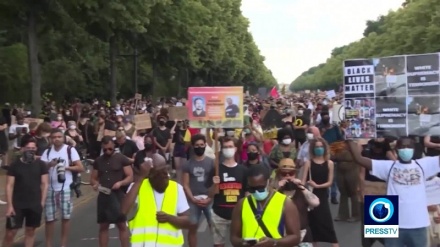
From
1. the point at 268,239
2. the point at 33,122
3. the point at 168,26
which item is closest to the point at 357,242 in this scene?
the point at 268,239

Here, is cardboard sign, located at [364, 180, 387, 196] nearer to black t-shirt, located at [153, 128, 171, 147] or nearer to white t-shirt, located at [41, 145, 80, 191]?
white t-shirt, located at [41, 145, 80, 191]

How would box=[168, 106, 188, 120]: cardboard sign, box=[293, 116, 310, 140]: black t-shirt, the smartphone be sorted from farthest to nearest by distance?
1. box=[168, 106, 188, 120]: cardboard sign
2. box=[293, 116, 310, 140]: black t-shirt
3. the smartphone

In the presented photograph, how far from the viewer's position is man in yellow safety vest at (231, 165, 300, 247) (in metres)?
6.24

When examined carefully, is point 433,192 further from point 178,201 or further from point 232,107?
point 232,107

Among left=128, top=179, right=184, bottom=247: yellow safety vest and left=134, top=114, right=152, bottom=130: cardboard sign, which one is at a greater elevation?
left=134, top=114, right=152, bottom=130: cardboard sign

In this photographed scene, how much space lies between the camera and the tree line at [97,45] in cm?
2795

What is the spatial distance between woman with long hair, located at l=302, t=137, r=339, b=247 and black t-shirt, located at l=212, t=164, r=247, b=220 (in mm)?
837

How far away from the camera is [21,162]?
10750 millimetres

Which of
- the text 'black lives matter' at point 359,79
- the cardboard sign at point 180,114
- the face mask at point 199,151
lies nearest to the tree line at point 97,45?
the cardboard sign at point 180,114

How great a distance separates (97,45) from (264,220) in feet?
108

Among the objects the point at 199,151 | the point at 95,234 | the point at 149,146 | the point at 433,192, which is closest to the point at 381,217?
the point at 433,192

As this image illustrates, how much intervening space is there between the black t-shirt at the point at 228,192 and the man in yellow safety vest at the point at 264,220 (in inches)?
146

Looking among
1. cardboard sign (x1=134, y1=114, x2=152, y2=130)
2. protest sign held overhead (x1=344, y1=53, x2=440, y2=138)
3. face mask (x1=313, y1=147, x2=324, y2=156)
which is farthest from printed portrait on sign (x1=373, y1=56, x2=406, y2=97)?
cardboard sign (x1=134, y1=114, x2=152, y2=130)

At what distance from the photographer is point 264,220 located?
6258 mm
